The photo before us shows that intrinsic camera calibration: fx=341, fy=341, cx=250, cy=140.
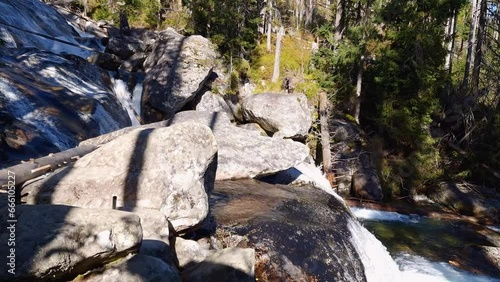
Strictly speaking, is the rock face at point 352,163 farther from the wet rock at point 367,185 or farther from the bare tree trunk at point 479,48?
the bare tree trunk at point 479,48

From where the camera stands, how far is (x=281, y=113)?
18.7 meters

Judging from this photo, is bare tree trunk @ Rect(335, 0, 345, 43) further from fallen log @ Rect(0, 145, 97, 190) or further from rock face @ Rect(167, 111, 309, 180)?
fallen log @ Rect(0, 145, 97, 190)

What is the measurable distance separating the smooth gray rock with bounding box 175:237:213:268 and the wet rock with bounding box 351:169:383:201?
12901 millimetres

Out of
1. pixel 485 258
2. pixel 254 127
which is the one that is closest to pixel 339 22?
pixel 254 127

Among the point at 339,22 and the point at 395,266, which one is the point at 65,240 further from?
the point at 339,22

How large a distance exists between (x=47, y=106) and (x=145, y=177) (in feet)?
21.1

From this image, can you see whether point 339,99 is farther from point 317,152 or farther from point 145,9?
point 145,9

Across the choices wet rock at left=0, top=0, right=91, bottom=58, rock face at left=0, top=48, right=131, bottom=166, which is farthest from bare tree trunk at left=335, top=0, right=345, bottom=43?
wet rock at left=0, top=0, right=91, bottom=58

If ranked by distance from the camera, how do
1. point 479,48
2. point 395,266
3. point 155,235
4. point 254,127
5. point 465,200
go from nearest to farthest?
point 155,235, point 395,266, point 465,200, point 479,48, point 254,127

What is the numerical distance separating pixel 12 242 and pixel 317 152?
18.2 meters

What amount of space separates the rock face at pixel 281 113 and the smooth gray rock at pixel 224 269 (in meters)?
13.5

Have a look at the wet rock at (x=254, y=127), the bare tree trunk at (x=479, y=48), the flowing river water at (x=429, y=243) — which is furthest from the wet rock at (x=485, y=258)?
the wet rock at (x=254, y=127)

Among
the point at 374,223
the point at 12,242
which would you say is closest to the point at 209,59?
the point at 374,223

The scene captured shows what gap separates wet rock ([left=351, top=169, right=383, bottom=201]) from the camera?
16.9 metres
